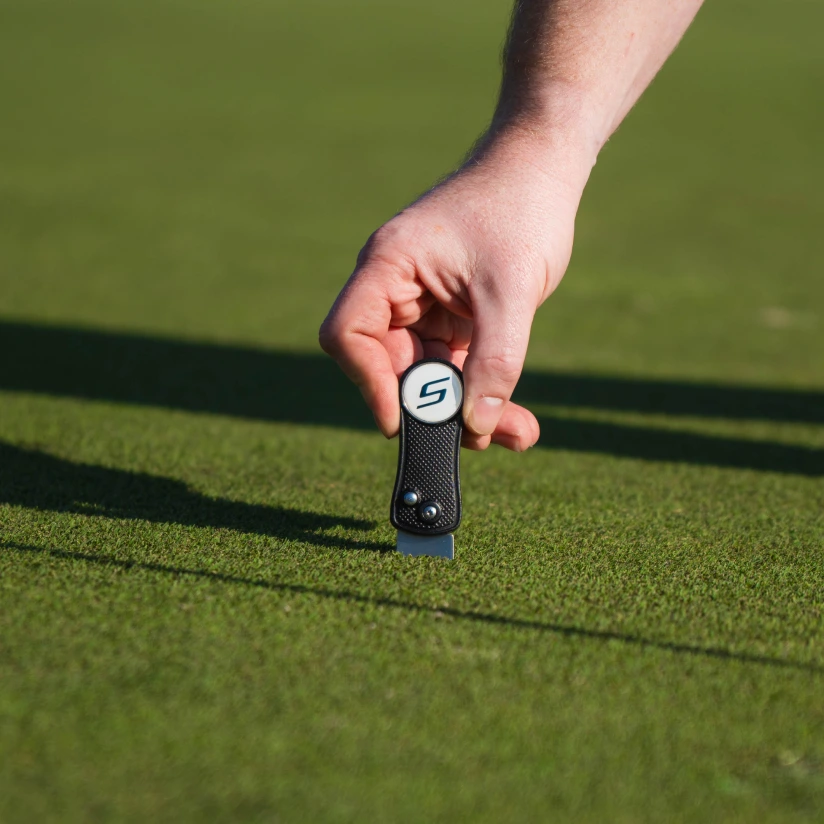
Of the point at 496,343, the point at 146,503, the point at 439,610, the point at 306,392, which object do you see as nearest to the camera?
the point at 439,610

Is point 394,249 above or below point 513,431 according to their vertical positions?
above

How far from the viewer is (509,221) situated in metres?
1.76

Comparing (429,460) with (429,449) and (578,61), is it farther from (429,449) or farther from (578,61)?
(578,61)

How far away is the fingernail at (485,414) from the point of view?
1.81 meters

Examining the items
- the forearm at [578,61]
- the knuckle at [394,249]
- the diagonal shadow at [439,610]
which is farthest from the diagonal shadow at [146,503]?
the forearm at [578,61]

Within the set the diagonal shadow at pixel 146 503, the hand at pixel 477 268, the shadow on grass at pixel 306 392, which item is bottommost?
the shadow on grass at pixel 306 392

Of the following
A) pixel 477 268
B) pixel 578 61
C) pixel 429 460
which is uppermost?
pixel 578 61

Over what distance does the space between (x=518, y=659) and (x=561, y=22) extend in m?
1.13

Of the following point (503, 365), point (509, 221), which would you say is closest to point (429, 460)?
point (503, 365)

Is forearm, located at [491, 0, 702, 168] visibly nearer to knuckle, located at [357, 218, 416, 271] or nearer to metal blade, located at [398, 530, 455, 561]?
knuckle, located at [357, 218, 416, 271]

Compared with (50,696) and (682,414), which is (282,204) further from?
(50,696)

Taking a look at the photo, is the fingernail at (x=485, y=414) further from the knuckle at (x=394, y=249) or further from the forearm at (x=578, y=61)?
the forearm at (x=578, y=61)

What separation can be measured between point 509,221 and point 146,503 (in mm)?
989

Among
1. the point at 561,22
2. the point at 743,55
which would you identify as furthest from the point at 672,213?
the point at 743,55
